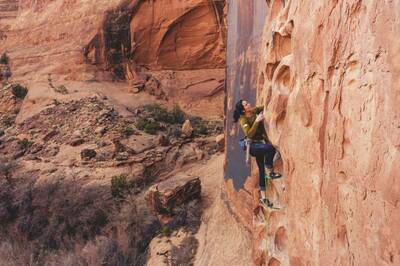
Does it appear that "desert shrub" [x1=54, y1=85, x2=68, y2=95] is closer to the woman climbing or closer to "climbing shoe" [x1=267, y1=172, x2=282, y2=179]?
the woman climbing

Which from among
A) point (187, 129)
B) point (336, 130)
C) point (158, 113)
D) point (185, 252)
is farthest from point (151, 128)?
point (336, 130)

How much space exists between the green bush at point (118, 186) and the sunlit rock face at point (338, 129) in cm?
754

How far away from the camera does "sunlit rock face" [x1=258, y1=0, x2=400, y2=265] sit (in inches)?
105

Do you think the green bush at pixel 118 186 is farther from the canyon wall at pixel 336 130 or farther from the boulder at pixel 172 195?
the canyon wall at pixel 336 130

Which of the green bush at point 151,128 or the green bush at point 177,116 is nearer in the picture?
the green bush at point 151,128

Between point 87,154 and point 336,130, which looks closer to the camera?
point 336,130

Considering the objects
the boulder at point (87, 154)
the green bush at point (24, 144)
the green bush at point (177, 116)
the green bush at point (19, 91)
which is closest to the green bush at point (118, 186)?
the boulder at point (87, 154)

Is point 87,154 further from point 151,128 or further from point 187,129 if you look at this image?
point 187,129

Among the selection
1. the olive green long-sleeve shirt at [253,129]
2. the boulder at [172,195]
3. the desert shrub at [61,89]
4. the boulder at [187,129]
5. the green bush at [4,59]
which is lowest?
the boulder at [172,195]

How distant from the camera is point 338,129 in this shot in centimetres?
334

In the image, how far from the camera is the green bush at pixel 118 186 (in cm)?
1186

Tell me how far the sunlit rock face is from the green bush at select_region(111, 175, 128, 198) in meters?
7.54

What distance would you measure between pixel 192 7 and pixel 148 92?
4.36m

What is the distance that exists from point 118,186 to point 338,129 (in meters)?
9.43
